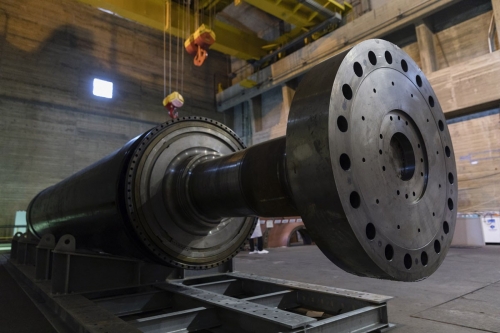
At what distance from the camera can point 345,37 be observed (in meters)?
8.11

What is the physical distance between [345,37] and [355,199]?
8.03 m

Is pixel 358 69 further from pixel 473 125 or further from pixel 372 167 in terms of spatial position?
pixel 473 125

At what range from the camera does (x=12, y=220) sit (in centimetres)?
845

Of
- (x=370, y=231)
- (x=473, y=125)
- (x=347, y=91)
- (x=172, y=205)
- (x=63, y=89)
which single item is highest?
(x=63, y=89)

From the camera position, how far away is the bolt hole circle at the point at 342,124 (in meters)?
1.02

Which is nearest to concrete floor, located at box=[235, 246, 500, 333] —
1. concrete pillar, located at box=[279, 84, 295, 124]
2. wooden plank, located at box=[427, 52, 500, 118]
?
wooden plank, located at box=[427, 52, 500, 118]

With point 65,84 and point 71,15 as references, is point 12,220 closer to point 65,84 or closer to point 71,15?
point 65,84

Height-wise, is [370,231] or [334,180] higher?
[334,180]

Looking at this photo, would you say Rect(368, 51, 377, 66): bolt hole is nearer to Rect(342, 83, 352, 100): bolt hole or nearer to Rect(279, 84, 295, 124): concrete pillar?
Rect(342, 83, 352, 100): bolt hole

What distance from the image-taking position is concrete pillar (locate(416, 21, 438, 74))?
704cm

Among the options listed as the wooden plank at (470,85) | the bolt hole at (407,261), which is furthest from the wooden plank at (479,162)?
the bolt hole at (407,261)

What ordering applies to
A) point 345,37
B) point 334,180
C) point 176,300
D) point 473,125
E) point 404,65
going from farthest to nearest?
point 345,37 < point 473,125 < point 176,300 < point 404,65 < point 334,180

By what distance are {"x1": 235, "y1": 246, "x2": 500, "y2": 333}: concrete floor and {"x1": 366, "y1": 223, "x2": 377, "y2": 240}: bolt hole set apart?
1086 millimetres

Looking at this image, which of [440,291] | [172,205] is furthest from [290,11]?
[172,205]
